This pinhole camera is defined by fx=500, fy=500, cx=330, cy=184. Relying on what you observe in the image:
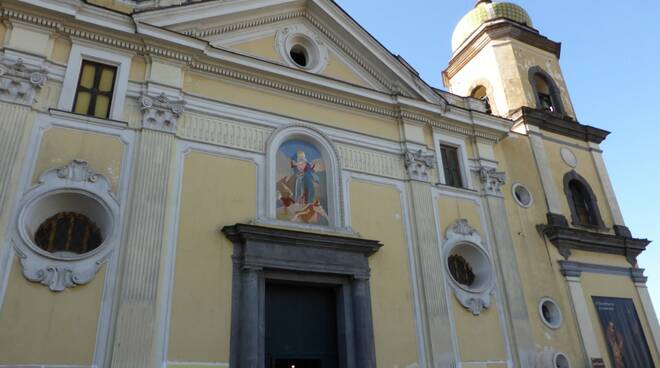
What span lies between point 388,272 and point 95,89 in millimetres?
6529

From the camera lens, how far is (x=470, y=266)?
11570mm

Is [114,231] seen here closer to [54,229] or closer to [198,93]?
[54,229]

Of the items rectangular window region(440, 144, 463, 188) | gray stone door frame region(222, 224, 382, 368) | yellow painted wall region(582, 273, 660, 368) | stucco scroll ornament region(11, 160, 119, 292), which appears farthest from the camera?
rectangular window region(440, 144, 463, 188)

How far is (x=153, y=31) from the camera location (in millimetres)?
9391

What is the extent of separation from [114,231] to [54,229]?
0.89m

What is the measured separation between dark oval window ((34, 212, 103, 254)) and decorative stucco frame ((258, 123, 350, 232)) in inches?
110

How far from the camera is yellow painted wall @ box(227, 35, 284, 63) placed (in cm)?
1088

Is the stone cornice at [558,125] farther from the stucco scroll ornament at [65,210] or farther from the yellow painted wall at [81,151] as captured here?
the stucco scroll ornament at [65,210]

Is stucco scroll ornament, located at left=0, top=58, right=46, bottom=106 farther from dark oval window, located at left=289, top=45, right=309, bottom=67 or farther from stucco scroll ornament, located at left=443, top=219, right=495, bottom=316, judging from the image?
stucco scroll ornament, located at left=443, top=219, right=495, bottom=316

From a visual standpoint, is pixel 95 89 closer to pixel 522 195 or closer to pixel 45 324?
pixel 45 324

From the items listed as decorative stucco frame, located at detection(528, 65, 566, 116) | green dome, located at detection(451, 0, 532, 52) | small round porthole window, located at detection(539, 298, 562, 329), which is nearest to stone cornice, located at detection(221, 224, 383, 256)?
small round porthole window, located at detection(539, 298, 562, 329)

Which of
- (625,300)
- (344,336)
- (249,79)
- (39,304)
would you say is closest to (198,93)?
(249,79)

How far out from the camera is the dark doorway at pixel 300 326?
8875 millimetres

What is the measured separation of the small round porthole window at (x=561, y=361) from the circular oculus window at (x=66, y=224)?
379 inches
